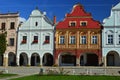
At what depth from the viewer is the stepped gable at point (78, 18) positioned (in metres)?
55.7

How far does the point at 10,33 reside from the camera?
59.7 metres

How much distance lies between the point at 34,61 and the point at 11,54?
4.94m

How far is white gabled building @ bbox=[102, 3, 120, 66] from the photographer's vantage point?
5459 centimetres

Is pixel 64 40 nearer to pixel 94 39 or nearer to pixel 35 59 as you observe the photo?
pixel 94 39

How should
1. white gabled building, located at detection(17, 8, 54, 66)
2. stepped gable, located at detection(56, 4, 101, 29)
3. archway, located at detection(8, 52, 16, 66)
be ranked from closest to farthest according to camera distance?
1. stepped gable, located at detection(56, 4, 101, 29)
2. white gabled building, located at detection(17, 8, 54, 66)
3. archway, located at detection(8, 52, 16, 66)

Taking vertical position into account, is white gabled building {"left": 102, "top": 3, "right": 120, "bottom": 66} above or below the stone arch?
above

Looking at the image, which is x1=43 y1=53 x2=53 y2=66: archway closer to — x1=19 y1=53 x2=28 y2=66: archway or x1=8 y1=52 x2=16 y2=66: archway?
x1=19 y1=53 x2=28 y2=66: archway

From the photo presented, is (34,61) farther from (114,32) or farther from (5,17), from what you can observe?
(114,32)

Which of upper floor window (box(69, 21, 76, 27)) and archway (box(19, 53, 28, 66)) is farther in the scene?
archway (box(19, 53, 28, 66))

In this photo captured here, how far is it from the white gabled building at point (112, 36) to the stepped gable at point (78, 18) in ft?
5.99

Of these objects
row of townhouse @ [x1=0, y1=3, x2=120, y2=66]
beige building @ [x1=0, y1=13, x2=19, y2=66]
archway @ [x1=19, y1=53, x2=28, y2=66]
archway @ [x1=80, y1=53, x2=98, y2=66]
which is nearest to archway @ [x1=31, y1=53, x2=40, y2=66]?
row of townhouse @ [x1=0, y1=3, x2=120, y2=66]

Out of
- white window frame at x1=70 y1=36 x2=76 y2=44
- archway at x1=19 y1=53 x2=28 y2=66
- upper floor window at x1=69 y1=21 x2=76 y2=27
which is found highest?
upper floor window at x1=69 y1=21 x2=76 y2=27

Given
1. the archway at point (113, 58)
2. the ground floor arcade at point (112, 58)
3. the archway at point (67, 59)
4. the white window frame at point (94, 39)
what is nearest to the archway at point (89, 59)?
the archway at point (67, 59)

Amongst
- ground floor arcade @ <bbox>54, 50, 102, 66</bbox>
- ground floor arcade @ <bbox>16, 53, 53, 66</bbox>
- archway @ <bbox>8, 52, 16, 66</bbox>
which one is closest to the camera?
ground floor arcade @ <bbox>54, 50, 102, 66</bbox>
